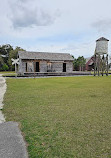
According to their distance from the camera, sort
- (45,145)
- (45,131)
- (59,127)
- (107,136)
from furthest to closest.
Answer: (59,127) → (45,131) → (107,136) → (45,145)

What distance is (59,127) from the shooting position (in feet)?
9.49

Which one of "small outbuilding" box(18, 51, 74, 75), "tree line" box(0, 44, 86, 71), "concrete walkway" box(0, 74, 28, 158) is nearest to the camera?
"concrete walkway" box(0, 74, 28, 158)

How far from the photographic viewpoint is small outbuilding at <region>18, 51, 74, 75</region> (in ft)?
72.8

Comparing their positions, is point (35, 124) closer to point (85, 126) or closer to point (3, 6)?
point (85, 126)

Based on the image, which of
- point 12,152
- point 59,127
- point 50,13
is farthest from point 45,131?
point 50,13

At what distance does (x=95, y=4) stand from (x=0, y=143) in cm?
1465

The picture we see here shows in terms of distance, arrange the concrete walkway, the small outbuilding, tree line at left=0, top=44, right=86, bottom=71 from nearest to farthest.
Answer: the concrete walkway → the small outbuilding → tree line at left=0, top=44, right=86, bottom=71

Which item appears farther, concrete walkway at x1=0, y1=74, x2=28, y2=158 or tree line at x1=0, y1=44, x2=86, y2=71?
tree line at x1=0, y1=44, x2=86, y2=71

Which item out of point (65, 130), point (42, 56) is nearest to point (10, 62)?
point (42, 56)

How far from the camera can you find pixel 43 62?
23203 millimetres

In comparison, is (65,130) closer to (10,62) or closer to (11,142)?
(11,142)

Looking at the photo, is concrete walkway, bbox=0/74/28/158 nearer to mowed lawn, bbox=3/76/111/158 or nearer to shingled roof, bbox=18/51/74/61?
mowed lawn, bbox=3/76/111/158

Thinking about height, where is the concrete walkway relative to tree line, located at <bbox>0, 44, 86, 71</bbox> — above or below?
below

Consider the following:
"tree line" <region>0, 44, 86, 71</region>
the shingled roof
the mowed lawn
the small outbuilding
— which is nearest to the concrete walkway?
the mowed lawn
